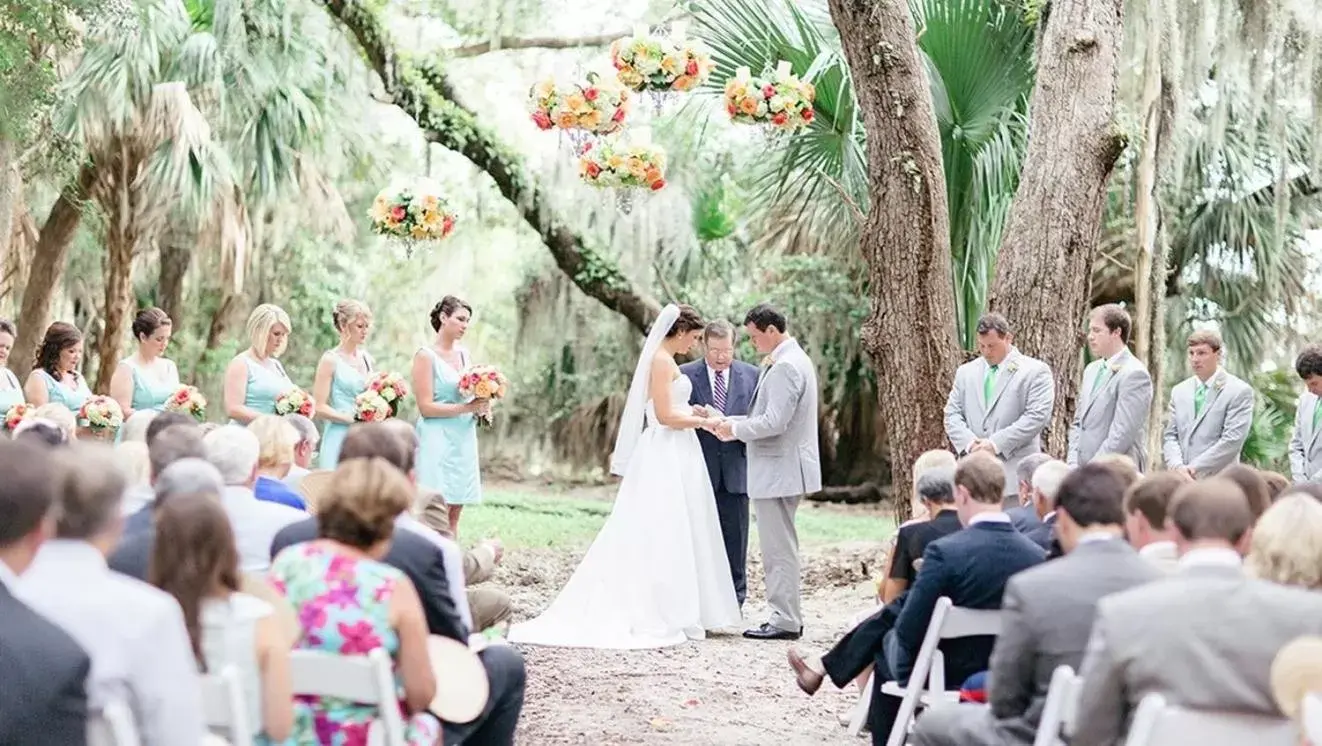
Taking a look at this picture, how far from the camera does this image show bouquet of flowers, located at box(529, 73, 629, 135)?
934 centimetres

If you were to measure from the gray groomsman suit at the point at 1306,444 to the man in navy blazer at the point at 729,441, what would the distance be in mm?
2921

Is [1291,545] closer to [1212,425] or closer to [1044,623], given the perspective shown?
[1044,623]

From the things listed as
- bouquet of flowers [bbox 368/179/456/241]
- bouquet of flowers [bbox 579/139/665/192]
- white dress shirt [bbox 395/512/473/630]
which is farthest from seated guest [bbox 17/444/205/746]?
bouquet of flowers [bbox 368/179/456/241]

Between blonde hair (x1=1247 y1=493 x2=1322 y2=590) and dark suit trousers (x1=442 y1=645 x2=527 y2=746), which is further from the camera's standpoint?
dark suit trousers (x1=442 y1=645 x2=527 y2=746)

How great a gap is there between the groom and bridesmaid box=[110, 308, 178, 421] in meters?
A: 3.06

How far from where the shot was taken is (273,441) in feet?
17.2

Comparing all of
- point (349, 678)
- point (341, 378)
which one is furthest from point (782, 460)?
point (349, 678)

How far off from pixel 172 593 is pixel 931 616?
2.34 meters

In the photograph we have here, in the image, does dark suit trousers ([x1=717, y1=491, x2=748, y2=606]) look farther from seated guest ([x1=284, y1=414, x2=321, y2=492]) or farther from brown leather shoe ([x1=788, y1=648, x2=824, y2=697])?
seated guest ([x1=284, y1=414, x2=321, y2=492])

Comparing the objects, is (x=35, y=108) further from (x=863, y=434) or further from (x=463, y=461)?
(x=863, y=434)

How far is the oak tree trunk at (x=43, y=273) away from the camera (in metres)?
14.5

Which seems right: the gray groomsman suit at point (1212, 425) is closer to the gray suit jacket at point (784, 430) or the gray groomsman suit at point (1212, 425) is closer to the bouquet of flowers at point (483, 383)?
the gray suit jacket at point (784, 430)

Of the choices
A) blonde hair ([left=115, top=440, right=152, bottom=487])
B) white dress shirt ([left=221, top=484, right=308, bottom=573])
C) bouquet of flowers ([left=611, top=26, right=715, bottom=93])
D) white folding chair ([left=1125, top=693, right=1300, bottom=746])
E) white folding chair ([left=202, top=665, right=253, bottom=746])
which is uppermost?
bouquet of flowers ([left=611, top=26, right=715, bottom=93])

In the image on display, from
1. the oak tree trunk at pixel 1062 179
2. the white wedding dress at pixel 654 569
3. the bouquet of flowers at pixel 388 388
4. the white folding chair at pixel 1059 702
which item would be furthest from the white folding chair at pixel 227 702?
the oak tree trunk at pixel 1062 179
